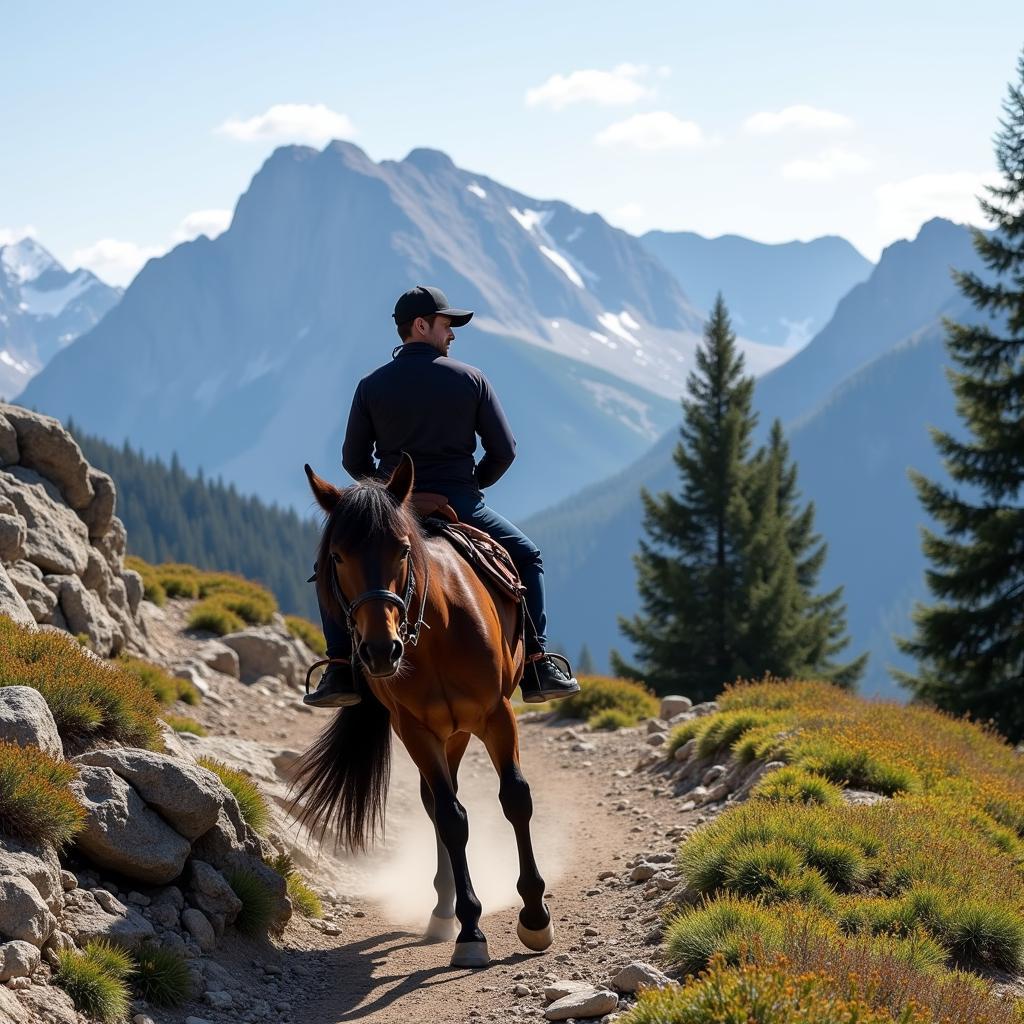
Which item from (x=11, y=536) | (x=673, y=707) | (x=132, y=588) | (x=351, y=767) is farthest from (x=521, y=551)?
(x=673, y=707)

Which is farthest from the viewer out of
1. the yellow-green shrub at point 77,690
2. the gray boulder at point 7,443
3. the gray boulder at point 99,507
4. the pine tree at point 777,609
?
the pine tree at point 777,609

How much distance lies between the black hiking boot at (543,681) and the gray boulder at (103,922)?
3.42 metres

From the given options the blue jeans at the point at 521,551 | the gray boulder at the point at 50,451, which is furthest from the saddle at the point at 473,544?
the gray boulder at the point at 50,451

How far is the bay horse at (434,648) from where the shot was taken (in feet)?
21.8

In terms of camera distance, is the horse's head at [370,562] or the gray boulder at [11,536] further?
the gray boulder at [11,536]

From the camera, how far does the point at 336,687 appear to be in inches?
318

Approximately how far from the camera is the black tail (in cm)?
863

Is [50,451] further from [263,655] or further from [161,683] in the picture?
[263,655]

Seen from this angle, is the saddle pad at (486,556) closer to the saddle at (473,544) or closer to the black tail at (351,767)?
the saddle at (473,544)

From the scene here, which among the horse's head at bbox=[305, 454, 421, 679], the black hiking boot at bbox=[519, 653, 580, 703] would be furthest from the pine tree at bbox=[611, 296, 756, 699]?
the horse's head at bbox=[305, 454, 421, 679]

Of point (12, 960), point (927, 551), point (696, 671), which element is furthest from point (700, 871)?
point (696, 671)

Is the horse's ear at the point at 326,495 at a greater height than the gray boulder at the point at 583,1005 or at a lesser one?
greater

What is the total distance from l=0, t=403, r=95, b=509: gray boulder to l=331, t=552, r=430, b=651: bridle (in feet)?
29.6

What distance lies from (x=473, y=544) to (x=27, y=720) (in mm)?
3128
